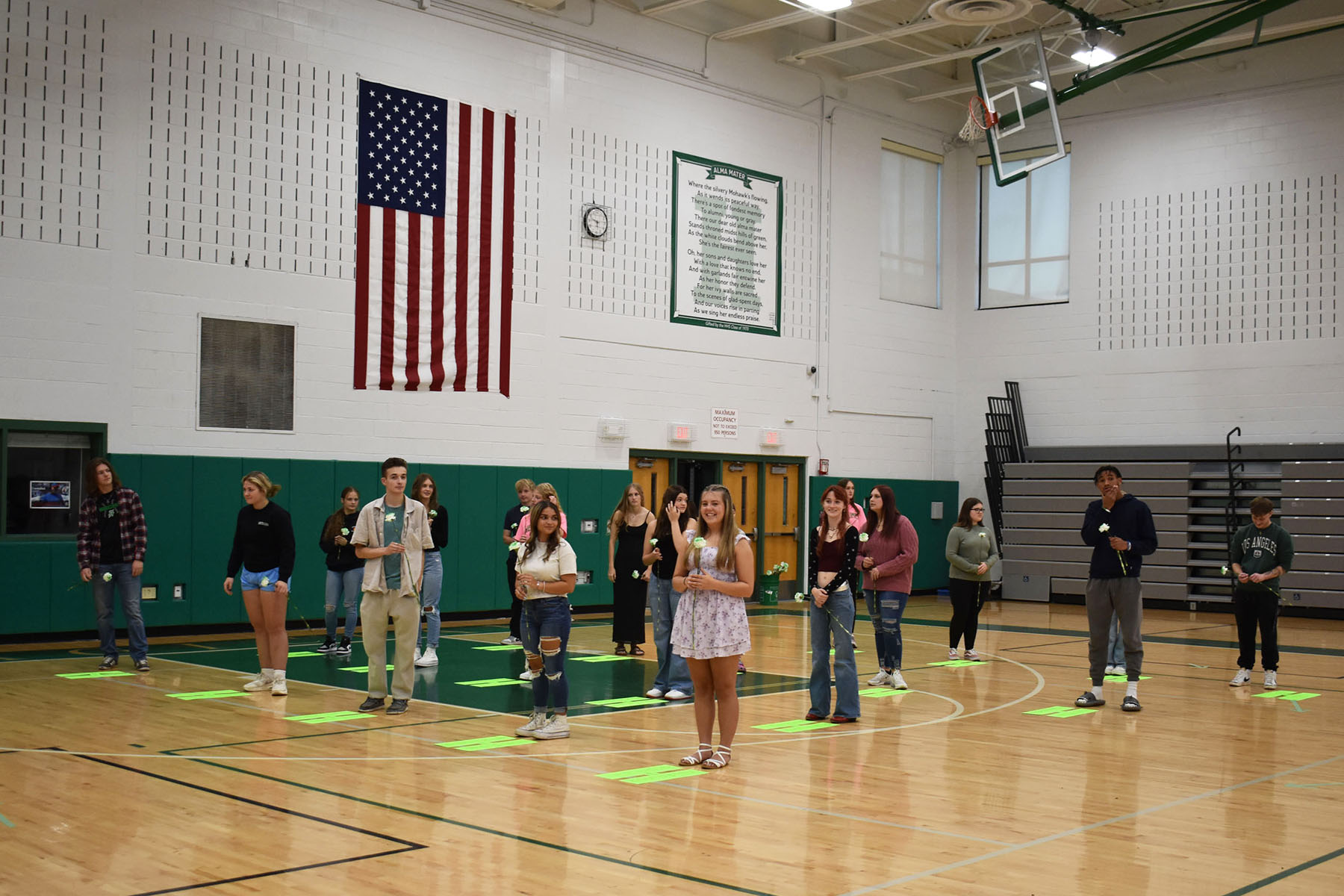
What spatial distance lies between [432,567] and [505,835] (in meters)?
6.71

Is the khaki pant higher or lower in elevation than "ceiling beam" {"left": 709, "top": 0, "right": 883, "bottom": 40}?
lower

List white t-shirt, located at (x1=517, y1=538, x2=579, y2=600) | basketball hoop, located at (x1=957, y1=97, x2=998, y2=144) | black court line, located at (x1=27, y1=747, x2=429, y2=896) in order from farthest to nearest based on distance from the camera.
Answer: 1. basketball hoop, located at (x1=957, y1=97, x2=998, y2=144)
2. white t-shirt, located at (x1=517, y1=538, x2=579, y2=600)
3. black court line, located at (x1=27, y1=747, x2=429, y2=896)

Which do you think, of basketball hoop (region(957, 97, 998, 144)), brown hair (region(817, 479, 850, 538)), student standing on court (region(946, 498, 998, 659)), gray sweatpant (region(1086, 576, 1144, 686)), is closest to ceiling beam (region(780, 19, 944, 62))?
basketball hoop (region(957, 97, 998, 144))

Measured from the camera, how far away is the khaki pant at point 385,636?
959 centimetres

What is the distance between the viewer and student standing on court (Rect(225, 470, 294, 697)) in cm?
1035

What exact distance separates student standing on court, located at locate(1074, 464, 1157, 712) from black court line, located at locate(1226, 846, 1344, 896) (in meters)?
4.34

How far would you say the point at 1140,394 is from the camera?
22.9m

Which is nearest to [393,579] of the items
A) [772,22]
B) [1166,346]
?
[772,22]

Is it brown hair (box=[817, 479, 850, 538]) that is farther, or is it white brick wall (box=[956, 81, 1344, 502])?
white brick wall (box=[956, 81, 1344, 502])

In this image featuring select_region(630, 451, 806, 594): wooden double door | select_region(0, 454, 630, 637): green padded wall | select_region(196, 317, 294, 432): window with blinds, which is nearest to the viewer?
select_region(0, 454, 630, 637): green padded wall

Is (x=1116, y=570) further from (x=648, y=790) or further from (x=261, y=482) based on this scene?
(x=261, y=482)

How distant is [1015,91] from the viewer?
62.3 ft

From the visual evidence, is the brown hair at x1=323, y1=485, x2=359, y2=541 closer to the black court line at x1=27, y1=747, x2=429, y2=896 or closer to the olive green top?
the black court line at x1=27, y1=747, x2=429, y2=896

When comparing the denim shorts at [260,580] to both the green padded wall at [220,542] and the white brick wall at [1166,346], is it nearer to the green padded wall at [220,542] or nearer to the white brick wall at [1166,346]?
the green padded wall at [220,542]
